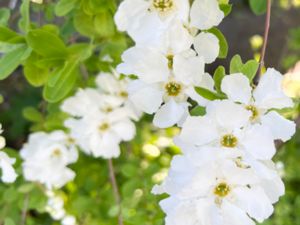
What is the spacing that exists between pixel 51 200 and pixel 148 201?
0.31 meters

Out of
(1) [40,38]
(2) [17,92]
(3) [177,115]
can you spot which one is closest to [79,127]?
(1) [40,38]

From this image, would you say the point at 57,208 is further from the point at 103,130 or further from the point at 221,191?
the point at 221,191

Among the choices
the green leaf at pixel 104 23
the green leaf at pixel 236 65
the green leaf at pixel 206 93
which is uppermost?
the green leaf at pixel 236 65

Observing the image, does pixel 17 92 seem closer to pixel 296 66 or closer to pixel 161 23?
pixel 296 66

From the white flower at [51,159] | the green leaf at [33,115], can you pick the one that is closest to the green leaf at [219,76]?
the white flower at [51,159]

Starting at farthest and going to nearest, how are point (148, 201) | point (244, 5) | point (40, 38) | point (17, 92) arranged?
point (244, 5), point (17, 92), point (148, 201), point (40, 38)

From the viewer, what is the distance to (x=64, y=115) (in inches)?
47.6

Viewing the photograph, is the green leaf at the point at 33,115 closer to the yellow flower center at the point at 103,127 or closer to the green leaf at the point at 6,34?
the yellow flower center at the point at 103,127

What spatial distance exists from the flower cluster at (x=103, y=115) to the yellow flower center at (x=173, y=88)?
363 mm

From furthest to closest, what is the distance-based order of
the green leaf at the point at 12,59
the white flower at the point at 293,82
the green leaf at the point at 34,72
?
the white flower at the point at 293,82 < the green leaf at the point at 34,72 < the green leaf at the point at 12,59

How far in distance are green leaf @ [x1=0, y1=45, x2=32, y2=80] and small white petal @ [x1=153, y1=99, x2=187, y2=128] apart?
0.24 meters

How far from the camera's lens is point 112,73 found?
1111 millimetres

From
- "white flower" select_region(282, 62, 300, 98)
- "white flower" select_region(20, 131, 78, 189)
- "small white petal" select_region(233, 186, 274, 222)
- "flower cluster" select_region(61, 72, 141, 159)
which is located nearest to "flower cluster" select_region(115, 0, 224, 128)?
"small white petal" select_region(233, 186, 274, 222)

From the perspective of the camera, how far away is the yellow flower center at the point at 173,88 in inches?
28.3
